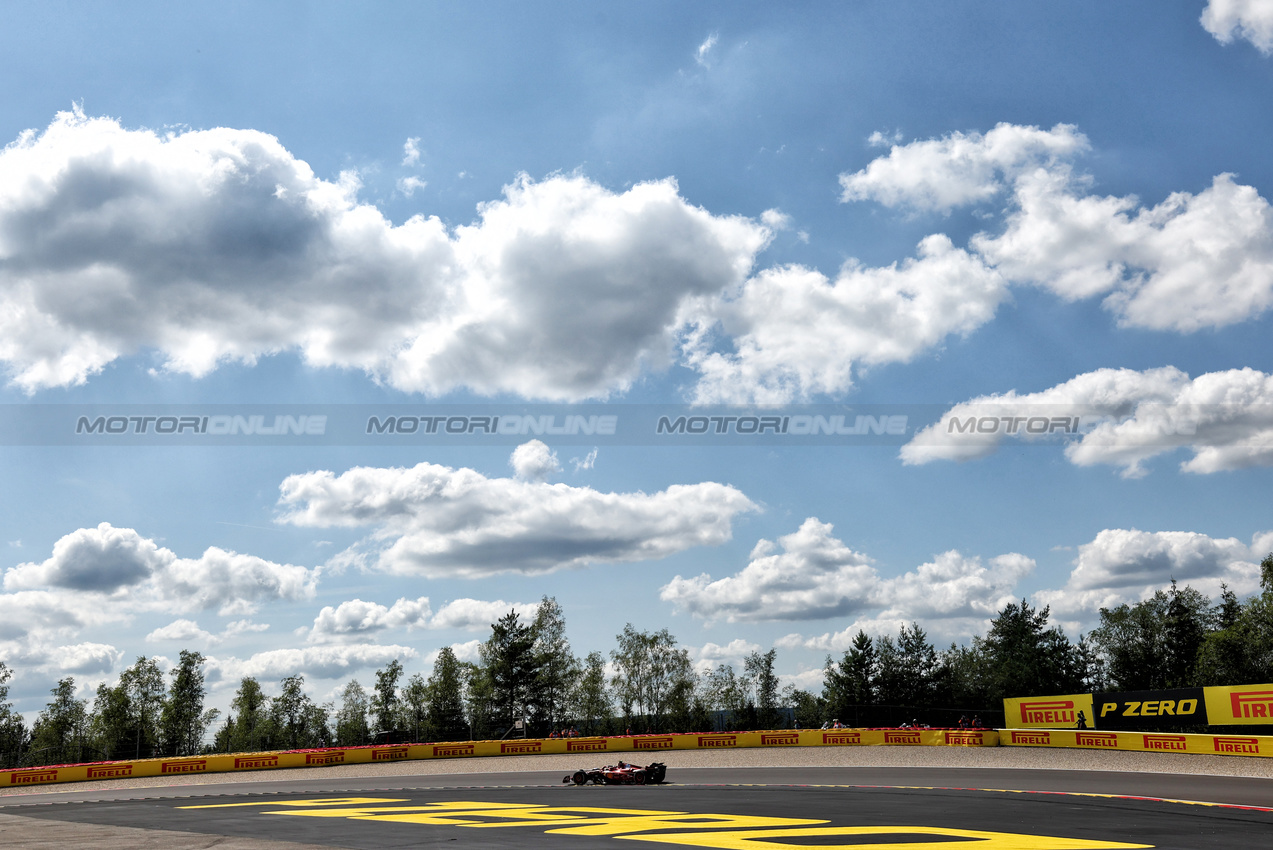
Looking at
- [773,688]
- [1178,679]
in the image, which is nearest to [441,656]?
[773,688]

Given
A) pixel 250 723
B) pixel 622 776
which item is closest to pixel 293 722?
pixel 250 723

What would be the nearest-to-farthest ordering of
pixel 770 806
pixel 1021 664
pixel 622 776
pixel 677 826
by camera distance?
pixel 677 826, pixel 770 806, pixel 622 776, pixel 1021 664

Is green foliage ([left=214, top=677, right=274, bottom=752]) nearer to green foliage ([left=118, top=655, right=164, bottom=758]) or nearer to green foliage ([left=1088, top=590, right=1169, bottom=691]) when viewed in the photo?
green foliage ([left=118, top=655, right=164, bottom=758])

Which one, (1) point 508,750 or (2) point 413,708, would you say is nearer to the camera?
(1) point 508,750

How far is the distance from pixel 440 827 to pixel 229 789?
22986 mm

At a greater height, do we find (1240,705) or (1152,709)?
(1240,705)

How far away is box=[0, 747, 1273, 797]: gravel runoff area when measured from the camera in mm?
33094

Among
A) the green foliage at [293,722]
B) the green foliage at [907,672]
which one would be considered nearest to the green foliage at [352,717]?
the green foliage at [293,722]

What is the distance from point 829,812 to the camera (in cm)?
1950

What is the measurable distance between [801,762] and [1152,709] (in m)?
16.3

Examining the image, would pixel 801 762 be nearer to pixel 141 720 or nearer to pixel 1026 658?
pixel 1026 658

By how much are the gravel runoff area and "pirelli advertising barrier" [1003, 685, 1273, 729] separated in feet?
8.66

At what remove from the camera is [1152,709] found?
127 feet

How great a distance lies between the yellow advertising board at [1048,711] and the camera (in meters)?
42.1
